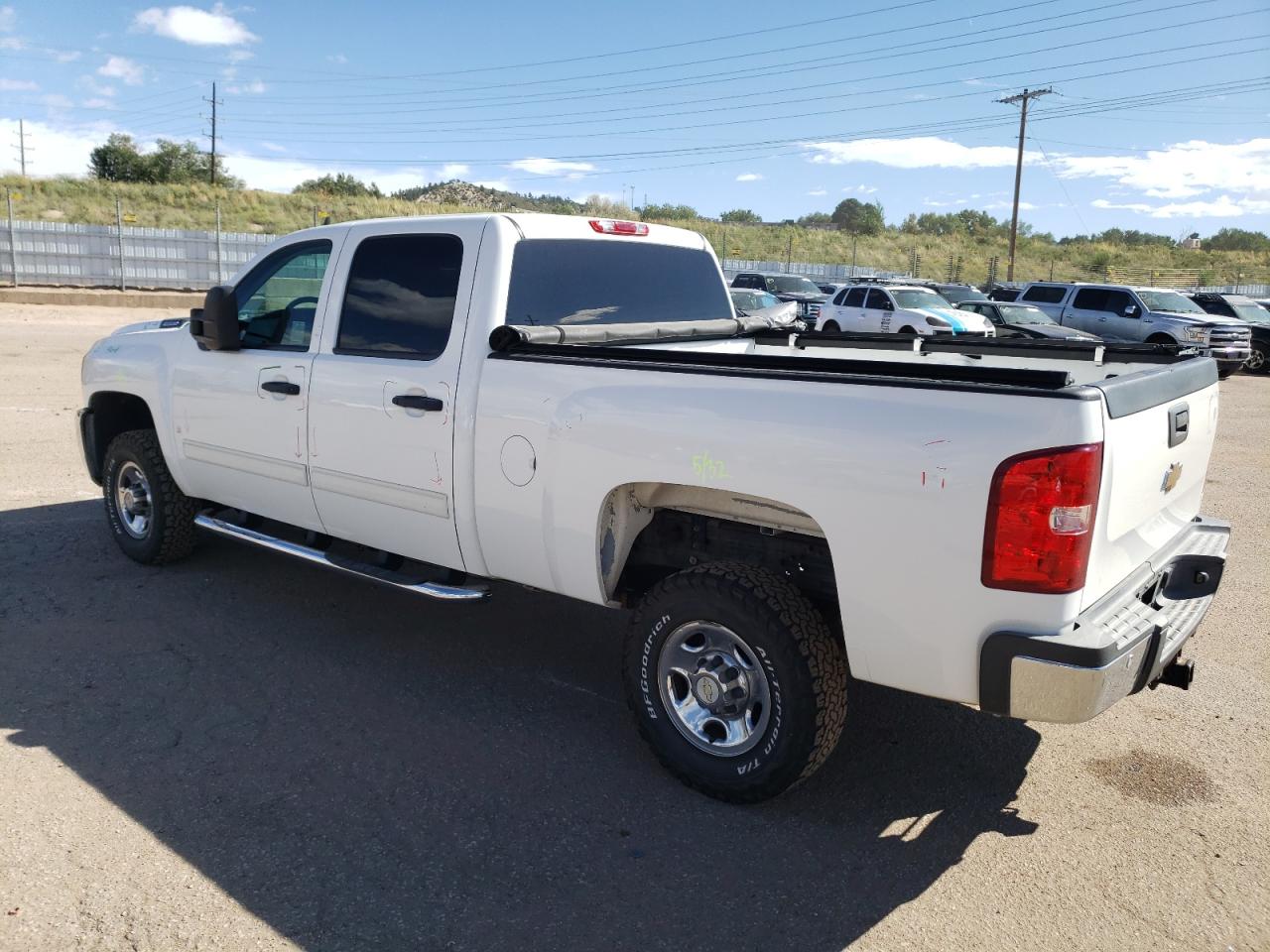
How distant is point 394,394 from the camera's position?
4.51 metres

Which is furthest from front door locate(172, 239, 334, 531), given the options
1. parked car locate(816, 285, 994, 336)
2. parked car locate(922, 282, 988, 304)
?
parked car locate(922, 282, 988, 304)

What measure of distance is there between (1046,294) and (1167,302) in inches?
114

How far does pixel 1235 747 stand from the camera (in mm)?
4340

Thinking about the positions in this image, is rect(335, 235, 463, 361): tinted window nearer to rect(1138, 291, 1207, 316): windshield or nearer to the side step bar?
the side step bar

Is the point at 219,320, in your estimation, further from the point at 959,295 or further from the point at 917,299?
the point at 959,295

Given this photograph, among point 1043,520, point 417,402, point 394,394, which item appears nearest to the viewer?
point 1043,520

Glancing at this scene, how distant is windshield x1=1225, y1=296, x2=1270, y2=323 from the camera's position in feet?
84.6

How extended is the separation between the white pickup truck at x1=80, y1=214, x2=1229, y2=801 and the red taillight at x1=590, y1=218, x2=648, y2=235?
0.04 m

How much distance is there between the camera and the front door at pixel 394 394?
4.39m

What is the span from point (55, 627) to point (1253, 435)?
14.2 meters

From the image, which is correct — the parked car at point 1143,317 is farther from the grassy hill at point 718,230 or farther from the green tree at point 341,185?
the green tree at point 341,185

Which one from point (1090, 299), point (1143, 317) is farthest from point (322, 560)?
point (1090, 299)

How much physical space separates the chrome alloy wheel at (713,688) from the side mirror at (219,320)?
294cm

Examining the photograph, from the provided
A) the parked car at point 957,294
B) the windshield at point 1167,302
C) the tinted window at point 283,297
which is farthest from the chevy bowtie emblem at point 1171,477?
the parked car at point 957,294
